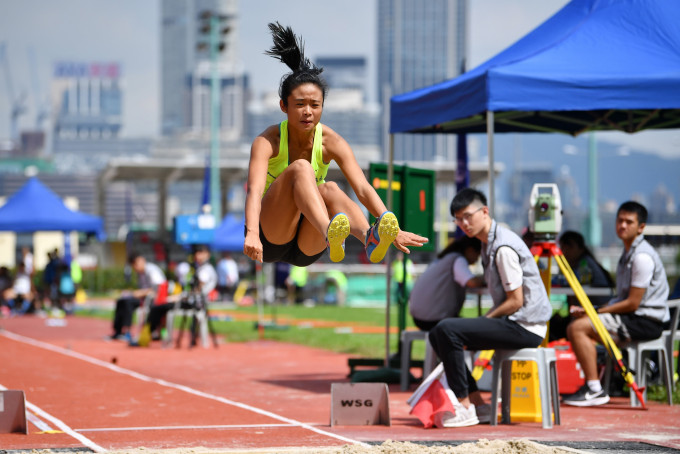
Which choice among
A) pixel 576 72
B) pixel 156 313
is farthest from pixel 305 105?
pixel 156 313

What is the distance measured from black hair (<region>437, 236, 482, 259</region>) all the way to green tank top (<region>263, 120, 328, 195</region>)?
346 centimetres

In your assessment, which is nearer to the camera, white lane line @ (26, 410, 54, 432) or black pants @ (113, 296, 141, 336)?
white lane line @ (26, 410, 54, 432)

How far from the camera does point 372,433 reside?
7777 mm

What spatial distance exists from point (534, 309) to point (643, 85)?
248 cm

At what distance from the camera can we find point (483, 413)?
28.1 feet

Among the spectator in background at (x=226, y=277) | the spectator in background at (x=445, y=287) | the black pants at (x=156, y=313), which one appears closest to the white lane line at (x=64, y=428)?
the spectator in background at (x=445, y=287)

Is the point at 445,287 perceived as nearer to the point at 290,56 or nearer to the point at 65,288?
the point at 290,56

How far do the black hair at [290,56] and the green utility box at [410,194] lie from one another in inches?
174

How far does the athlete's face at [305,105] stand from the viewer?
666cm

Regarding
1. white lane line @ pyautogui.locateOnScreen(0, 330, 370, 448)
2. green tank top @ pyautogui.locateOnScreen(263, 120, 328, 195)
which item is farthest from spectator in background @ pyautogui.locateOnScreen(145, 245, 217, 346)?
green tank top @ pyautogui.locateOnScreen(263, 120, 328, 195)

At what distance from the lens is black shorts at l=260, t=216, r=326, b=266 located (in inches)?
284

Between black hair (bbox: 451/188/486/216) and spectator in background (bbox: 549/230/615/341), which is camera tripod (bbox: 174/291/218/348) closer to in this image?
spectator in background (bbox: 549/230/615/341)

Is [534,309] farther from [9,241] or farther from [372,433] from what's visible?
[9,241]

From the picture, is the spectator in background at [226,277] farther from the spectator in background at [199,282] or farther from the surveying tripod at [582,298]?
the surveying tripod at [582,298]
